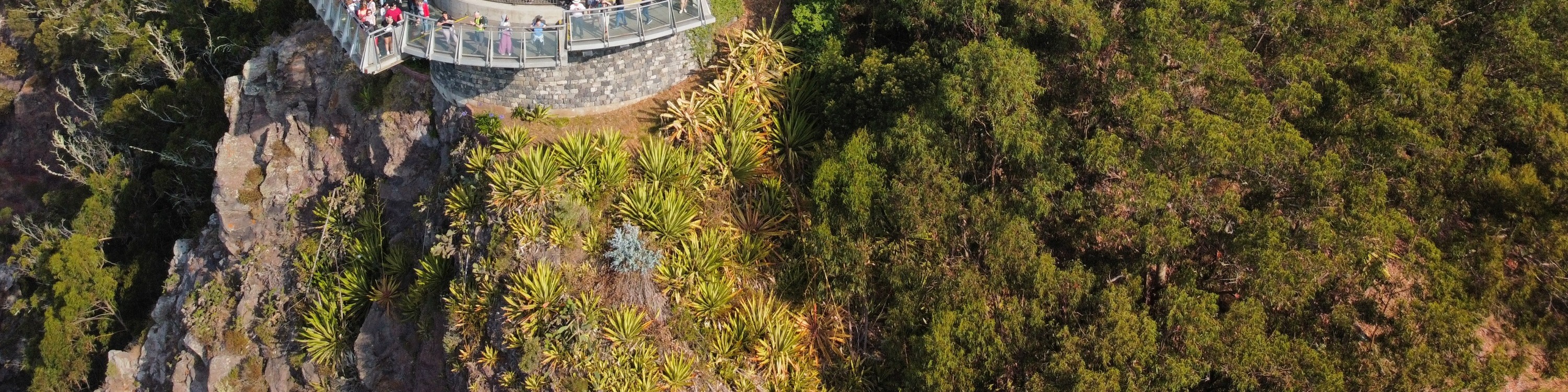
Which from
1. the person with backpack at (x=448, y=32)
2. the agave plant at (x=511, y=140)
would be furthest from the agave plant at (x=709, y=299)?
the person with backpack at (x=448, y=32)

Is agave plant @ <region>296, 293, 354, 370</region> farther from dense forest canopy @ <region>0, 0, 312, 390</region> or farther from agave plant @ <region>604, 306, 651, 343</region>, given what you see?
dense forest canopy @ <region>0, 0, 312, 390</region>

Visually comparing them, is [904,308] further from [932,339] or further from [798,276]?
[798,276]

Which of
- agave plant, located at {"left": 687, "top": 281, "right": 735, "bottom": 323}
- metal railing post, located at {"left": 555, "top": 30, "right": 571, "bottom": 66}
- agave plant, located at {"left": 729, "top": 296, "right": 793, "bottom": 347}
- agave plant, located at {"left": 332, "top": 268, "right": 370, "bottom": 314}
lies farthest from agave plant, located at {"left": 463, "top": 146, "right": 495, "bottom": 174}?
agave plant, located at {"left": 729, "top": 296, "right": 793, "bottom": 347}

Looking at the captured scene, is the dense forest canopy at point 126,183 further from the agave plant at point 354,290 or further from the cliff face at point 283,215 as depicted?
the agave plant at point 354,290

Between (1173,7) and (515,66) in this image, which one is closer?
(1173,7)

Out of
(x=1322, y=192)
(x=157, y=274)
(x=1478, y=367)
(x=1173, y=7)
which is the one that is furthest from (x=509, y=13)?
(x=157, y=274)

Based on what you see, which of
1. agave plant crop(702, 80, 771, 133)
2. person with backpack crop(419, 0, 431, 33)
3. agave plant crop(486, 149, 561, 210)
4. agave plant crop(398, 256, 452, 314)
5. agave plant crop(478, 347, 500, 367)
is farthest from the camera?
agave plant crop(398, 256, 452, 314)
